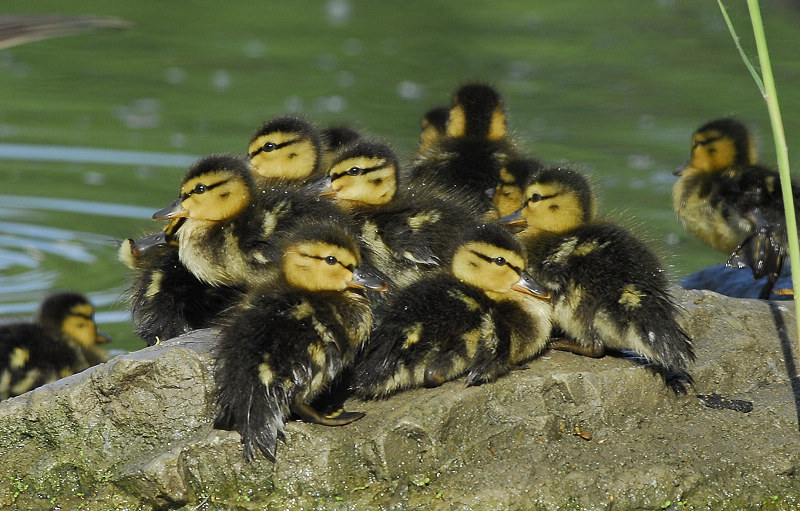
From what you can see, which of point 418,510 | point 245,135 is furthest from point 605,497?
point 245,135

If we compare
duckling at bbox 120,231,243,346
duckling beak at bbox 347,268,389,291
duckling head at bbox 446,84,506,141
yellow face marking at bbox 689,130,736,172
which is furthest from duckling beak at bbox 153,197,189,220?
yellow face marking at bbox 689,130,736,172

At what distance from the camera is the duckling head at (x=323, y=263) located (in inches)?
159

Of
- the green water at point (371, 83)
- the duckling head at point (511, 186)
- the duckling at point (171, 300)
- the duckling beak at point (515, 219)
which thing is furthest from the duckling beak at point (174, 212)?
the green water at point (371, 83)

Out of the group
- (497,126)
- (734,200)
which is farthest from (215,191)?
(734,200)

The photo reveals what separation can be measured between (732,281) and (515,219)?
1.90 m

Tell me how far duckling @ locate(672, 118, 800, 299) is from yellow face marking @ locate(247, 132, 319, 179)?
6.69 ft

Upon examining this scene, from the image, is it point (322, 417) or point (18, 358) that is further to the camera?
point (18, 358)

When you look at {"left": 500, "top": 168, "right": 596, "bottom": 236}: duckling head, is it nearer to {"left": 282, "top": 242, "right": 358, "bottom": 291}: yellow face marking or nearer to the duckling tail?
{"left": 282, "top": 242, "right": 358, "bottom": 291}: yellow face marking

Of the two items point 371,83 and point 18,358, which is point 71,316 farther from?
point 371,83

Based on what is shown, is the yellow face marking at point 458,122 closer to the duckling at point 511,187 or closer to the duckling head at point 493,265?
the duckling at point 511,187

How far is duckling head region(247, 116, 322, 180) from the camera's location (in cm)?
514

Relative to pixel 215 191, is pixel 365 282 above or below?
below

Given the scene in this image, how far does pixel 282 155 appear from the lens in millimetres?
5168

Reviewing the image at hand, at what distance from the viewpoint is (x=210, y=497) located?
3789 mm
